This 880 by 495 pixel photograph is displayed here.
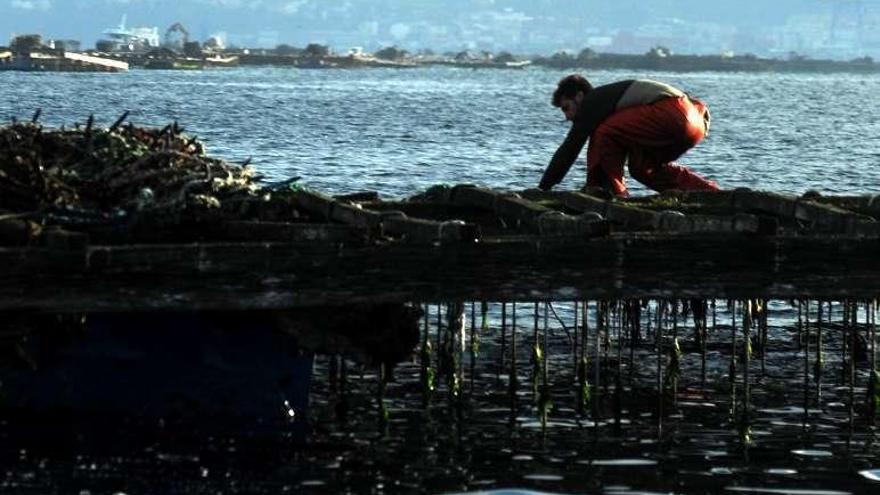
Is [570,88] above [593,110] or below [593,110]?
above

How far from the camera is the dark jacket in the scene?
19.5 meters

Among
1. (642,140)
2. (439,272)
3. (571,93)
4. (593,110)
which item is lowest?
(439,272)

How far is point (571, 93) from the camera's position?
19.8m

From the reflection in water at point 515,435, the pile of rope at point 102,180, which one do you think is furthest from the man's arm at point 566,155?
the pile of rope at point 102,180

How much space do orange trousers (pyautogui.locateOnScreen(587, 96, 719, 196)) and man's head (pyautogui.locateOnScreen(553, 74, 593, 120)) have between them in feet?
1.04

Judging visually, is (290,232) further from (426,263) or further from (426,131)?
(426,131)

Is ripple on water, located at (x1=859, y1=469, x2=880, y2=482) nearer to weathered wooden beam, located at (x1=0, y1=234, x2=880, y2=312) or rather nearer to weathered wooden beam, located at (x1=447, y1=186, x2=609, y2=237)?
weathered wooden beam, located at (x1=0, y1=234, x2=880, y2=312)

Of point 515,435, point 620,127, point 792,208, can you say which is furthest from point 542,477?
point 620,127

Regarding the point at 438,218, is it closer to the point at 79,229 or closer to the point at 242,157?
the point at 79,229

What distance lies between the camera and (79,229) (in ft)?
45.5

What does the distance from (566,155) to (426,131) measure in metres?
55.6

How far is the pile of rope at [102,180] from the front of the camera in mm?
13961

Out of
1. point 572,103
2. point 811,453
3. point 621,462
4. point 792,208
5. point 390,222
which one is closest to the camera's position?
point 390,222

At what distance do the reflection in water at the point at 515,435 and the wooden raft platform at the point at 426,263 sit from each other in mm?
1095
